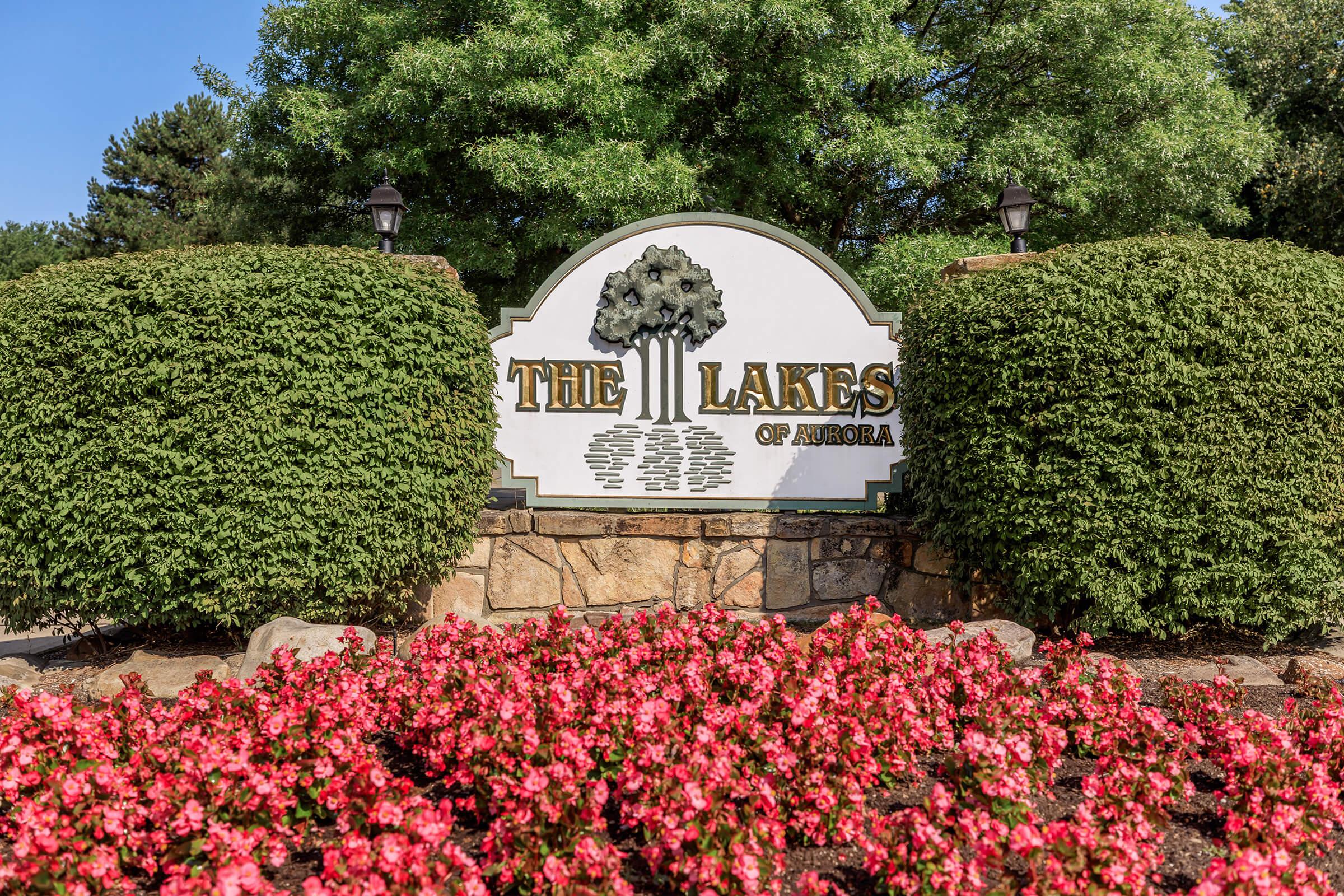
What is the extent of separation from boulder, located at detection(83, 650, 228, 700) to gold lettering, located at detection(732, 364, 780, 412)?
362 centimetres

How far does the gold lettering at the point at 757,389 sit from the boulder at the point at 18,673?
4.45 m

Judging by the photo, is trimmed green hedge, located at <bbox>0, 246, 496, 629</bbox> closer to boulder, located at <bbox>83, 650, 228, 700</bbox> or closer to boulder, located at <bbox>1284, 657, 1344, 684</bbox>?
boulder, located at <bbox>83, 650, 228, 700</bbox>

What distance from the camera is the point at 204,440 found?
15.8 ft

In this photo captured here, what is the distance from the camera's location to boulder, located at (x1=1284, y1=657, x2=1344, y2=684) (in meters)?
4.31

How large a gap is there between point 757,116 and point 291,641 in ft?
33.9

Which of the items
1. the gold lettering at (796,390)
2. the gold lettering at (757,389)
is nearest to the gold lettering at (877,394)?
the gold lettering at (796,390)

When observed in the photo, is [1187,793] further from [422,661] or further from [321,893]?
[422,661]

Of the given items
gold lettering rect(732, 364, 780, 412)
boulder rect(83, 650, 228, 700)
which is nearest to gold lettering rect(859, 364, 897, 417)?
gold lettering rect(732, 364, 780, 412)

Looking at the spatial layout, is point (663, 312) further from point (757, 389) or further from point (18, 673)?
point (18, 673)

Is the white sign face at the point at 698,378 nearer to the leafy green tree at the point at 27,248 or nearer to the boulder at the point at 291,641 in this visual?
the boulder at the point at 291,641

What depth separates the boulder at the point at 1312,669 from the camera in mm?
4312

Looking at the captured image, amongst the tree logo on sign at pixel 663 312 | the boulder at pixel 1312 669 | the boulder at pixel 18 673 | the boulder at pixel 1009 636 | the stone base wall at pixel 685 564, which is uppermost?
the tree logo on sign at pixel 663 312

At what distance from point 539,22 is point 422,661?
9.06 meters

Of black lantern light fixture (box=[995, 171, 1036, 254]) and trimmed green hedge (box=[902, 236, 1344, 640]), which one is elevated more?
black lantern light fixture (box=[995, 171, 1036, 254])
